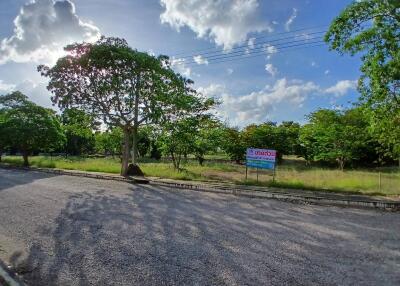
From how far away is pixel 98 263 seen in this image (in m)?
6.61

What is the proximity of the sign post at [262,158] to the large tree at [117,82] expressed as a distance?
600 cm

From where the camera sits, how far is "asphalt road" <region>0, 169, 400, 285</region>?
5977 mm

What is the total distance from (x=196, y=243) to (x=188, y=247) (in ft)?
1.15

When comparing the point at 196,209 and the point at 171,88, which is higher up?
the point at 171,88

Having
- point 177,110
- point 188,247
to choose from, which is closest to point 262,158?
point 177,110

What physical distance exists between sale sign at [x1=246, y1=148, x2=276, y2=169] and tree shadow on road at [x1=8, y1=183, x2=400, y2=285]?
22.3 ft

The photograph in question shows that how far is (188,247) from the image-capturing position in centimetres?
750

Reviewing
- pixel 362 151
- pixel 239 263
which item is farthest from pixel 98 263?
pixel 362 151

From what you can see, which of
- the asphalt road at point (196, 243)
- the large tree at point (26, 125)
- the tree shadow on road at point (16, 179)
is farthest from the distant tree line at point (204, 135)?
the asphalt road at point (196, 243)

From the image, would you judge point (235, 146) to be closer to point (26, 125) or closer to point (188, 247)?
point (26, 125)

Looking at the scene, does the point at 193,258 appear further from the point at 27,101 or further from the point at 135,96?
the point at 27,101

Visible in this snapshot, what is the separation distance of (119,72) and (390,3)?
14236 millimetres

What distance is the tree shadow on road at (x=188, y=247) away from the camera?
234 inches

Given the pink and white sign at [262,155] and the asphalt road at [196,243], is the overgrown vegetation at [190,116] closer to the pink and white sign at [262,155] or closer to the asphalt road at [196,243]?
the pink and white sign at [262,155]
